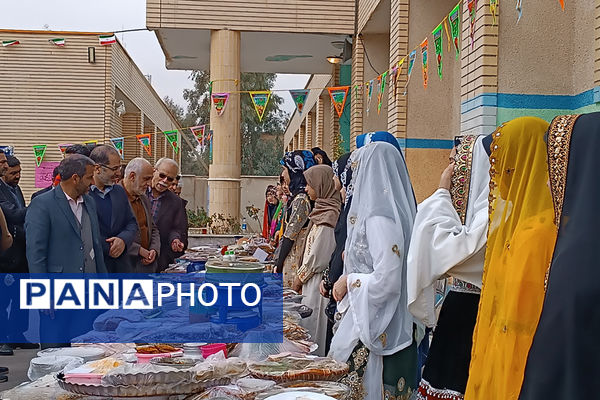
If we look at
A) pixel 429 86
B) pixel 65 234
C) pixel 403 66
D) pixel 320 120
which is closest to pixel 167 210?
pixel 65 234

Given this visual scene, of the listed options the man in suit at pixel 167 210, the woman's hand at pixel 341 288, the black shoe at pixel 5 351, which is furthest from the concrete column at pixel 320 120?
the woman's hand at pixel 341 288

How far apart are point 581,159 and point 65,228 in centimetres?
407

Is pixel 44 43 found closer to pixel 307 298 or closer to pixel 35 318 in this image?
pixel 35 318

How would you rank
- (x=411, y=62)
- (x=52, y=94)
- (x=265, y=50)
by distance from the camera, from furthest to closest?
(x=52, y=94) → (x=265, y=50) → (x=411, y=62)

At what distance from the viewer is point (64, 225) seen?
16.3ft

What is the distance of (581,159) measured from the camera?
1878 mm

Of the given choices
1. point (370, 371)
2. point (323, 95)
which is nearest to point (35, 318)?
point (370, 371)

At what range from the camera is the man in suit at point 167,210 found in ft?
22.5

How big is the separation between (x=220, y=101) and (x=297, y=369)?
11095 mm

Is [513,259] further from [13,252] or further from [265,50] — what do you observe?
[265,50]

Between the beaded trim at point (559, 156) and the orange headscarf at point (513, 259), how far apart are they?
13.2 inches

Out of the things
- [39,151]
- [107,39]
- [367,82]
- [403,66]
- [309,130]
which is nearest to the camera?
[403,66]

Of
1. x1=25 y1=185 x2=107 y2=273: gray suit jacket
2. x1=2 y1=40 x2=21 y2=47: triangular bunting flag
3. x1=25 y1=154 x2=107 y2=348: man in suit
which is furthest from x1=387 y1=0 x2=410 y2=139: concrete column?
x1=2 y1=40 x2=21 y2=47: triangular bunting flag

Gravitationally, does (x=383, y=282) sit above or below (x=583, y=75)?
below
